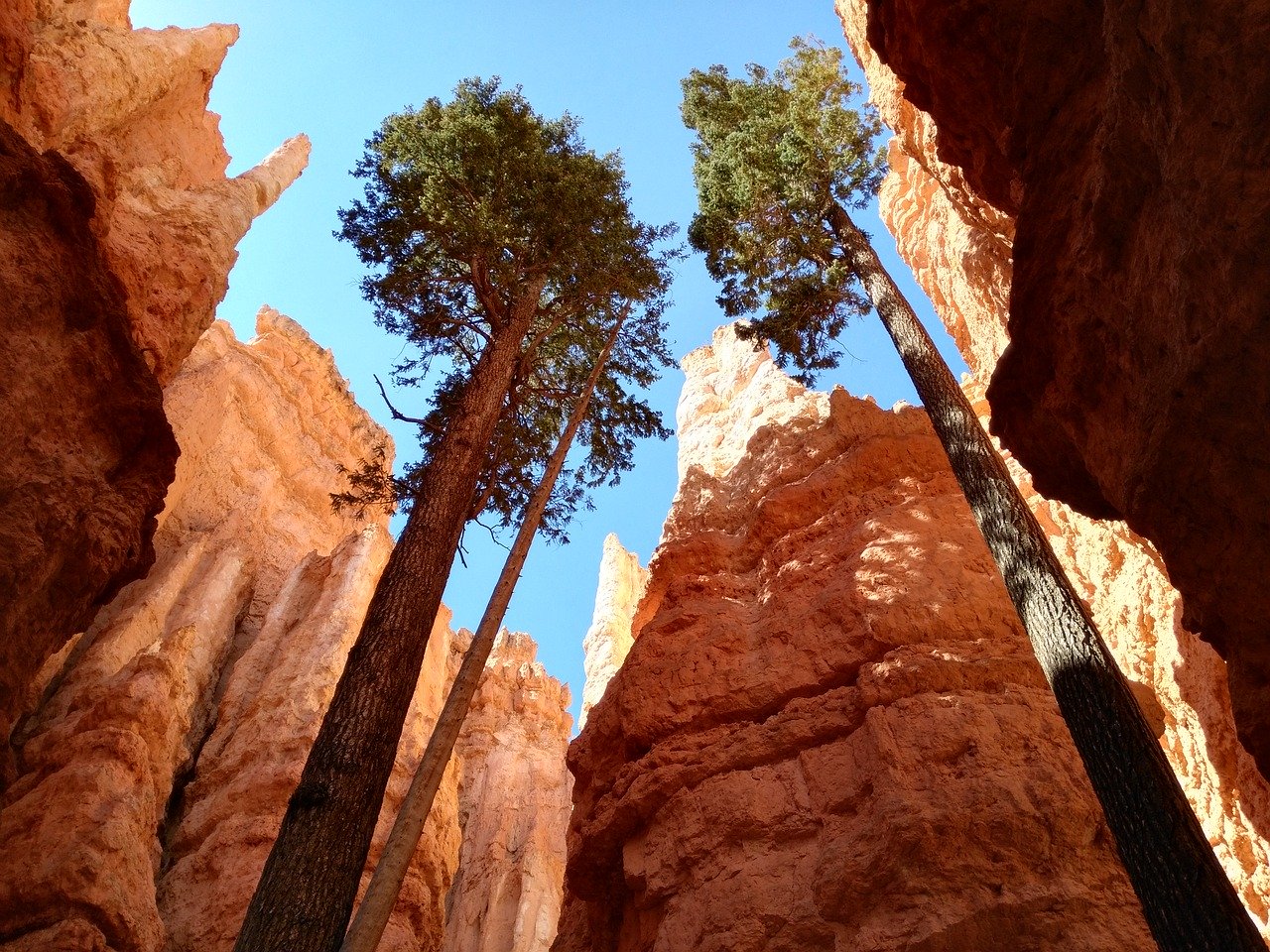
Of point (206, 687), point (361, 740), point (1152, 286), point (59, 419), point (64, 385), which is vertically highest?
point (206, 687)

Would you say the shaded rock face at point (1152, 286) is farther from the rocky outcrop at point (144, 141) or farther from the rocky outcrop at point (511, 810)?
the rocky outcrop at point (511, 810)

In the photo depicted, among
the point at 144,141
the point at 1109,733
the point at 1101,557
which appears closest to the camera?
the point at 1109,733

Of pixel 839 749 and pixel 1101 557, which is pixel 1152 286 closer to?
pixel 839 749

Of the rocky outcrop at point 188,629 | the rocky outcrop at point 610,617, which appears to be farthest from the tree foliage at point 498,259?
the rocky outcrop at point 610,617

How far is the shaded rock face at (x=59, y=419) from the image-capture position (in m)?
7.71

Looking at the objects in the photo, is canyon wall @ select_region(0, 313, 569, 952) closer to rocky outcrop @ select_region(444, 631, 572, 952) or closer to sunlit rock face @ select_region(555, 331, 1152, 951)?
rocky outcrop @ select_region(444, 631, 572, 952)

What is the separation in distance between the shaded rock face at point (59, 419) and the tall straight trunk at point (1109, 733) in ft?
27.9

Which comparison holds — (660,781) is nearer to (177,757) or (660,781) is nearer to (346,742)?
(346,742)

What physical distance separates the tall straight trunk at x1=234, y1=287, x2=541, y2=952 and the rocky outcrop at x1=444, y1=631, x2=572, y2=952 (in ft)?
56.6

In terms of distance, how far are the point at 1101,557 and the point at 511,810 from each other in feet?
94.9

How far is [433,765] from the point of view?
25.1ft

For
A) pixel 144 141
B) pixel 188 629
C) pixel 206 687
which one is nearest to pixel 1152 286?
pixel 188 629

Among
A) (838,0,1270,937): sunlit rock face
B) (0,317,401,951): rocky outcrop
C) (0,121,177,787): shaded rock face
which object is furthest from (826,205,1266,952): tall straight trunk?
(0,317,401,951): rocky outcrop

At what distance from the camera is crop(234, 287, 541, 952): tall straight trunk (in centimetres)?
604
